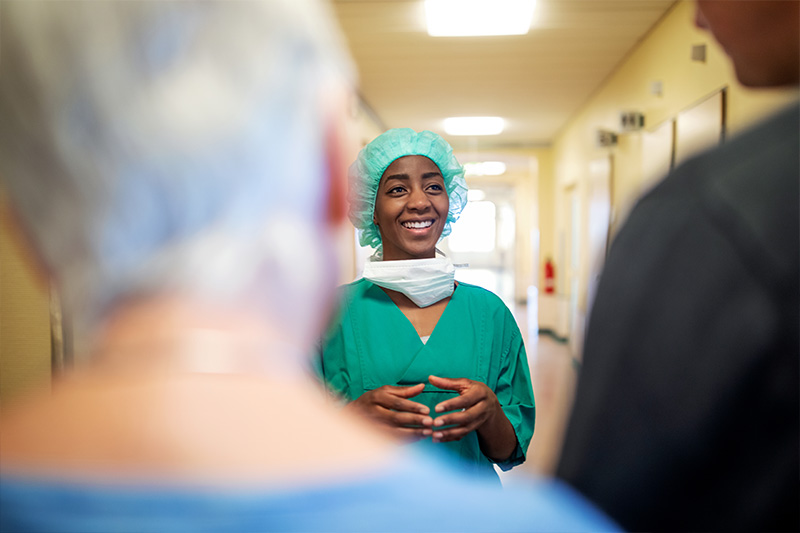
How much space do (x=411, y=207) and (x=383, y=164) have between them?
163 mm

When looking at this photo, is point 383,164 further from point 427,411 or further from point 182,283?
point 182,283

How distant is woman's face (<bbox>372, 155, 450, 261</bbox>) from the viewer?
1.56 meters

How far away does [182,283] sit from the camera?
380 mm

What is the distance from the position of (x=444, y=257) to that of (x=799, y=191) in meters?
1.17

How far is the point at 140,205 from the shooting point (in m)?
0.38

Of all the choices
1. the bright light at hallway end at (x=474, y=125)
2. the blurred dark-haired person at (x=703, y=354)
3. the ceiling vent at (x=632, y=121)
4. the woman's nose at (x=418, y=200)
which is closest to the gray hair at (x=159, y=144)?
the blurred dark-haired person at (x=703, y=354)

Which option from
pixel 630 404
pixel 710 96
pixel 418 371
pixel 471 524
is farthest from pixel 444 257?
pixel 710 96

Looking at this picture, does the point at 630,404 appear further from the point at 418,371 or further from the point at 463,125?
the point at 463,125

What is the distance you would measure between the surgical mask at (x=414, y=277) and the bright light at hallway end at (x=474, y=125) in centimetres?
662

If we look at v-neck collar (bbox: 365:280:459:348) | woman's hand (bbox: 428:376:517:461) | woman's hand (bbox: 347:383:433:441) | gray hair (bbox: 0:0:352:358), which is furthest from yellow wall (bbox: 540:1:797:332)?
gray hair (bbox: 0:0:352:358)

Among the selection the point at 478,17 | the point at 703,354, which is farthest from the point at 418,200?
the point at 478,17

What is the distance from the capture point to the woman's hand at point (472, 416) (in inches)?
46.3

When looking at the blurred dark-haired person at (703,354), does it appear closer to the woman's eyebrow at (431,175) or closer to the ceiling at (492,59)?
the woman's eyebrow at (431,175)

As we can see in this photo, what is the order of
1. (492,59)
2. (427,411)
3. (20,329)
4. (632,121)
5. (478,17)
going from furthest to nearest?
(492,59)
(632,121)
(478,17)
(20,329)
(427,411)
